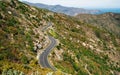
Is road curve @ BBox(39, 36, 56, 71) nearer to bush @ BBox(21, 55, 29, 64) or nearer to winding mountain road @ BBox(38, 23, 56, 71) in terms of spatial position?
winding mountain road @ BBox(38, 23, 56, 71)

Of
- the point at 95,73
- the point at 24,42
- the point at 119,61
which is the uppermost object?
the point at 24,42

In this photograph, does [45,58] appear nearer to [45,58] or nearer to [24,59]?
[45,58]

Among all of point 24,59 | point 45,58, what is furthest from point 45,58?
point 24,59

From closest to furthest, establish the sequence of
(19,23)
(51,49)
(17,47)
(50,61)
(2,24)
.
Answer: (17,47) < (50,61) < (2,24) < (51,49) < (19,23)

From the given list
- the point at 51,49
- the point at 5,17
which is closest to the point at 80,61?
the point at 51,49

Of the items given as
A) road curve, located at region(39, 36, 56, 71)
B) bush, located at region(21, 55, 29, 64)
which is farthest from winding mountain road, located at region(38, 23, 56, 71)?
bush, located at region(21, 55, 29, 64)

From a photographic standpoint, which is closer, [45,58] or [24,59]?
[24,59]

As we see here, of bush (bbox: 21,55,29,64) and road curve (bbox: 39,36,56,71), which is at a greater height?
bush (bbox: 21,55,29,64)

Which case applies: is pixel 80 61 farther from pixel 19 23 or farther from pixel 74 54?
pixel 19 23

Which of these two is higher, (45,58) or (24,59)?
(24,59)

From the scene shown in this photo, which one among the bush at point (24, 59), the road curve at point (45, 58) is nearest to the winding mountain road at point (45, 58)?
the road curve at point (45, 58)

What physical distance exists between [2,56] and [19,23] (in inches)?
1906

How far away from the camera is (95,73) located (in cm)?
11106

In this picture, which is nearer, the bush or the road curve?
the bush
